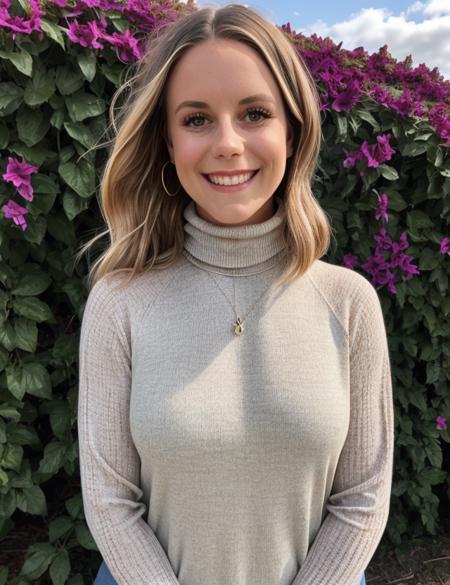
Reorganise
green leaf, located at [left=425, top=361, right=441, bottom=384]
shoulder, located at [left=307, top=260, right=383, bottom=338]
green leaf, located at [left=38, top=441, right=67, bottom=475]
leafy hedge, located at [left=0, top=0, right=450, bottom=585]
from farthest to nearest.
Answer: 1. green leaf, located at [left=425, top=361, right=441, bottom=384]
2. green leaf, located at [left=38, top=441, right=67, bottom=475]
3. leafy hedge, located at [left=0, top=0, right=450, bottom=585]
4. shoulder, located at [left=307, top=260, right=383, bottom=338]

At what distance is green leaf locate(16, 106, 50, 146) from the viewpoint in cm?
163

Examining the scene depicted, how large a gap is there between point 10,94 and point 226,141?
0.82 meters

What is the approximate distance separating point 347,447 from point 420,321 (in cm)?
114

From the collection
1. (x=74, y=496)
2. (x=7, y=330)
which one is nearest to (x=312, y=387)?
(x=7, y=330)

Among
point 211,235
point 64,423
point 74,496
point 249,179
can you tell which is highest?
point 249,179

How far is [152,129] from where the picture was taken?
135 cm

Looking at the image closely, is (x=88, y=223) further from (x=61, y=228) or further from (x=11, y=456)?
(x=11, y=456)

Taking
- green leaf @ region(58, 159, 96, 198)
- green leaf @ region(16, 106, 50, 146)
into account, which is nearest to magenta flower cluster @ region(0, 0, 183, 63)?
green leaf @ region(16, 106, 50, 146)

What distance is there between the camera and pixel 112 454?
1195mm

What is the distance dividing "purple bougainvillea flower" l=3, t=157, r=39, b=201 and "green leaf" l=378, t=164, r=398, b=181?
116cm

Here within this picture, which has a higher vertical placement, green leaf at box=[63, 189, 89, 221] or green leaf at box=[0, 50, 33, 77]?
green leaf at box=[0, 50, 33, 77]

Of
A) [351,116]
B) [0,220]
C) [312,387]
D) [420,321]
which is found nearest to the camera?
[312,387]

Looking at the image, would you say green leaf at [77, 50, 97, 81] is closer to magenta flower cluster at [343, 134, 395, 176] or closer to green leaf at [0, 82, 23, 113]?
green leaf at [0, 82, 23, 113]

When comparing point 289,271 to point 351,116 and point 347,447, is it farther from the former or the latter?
point 351,116
